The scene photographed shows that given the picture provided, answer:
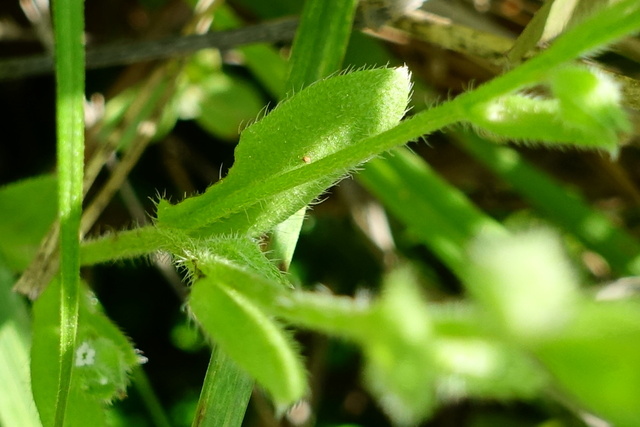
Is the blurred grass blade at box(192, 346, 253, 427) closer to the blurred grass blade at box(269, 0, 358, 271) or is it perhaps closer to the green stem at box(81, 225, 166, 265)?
the green stem at box(81, 225, 166, 265)

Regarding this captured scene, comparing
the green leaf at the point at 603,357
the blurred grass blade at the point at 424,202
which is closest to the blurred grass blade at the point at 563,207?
the blurred grass blade at the point at 424,202

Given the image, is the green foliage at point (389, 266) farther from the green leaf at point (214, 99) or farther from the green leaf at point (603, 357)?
the green leaf at point (214, 99)

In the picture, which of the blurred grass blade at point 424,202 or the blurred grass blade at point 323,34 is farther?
the blurred grass blade at point 424,202

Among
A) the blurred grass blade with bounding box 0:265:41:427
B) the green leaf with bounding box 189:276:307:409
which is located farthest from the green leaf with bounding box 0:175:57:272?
the green leaf with bounding box 189:276:307:409

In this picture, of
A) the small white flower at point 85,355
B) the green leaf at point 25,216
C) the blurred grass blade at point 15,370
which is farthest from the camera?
the green leaf at point 25,216

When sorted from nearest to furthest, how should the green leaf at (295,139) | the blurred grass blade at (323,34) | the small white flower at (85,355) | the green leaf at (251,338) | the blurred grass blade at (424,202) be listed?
1. the green leaf at (251,338)
2. the green leaf at (295,139)
3. the small white flower at (85,355)
4. the blurred grass blade at (323,34)
5. the blurred grass blade at (424,202)

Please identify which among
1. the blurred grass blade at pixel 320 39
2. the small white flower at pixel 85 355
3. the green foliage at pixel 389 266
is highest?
the blurred grass blade at pixel 320 39

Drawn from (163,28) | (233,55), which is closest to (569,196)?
(233,55)

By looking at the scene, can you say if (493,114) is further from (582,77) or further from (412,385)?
(412,385)
